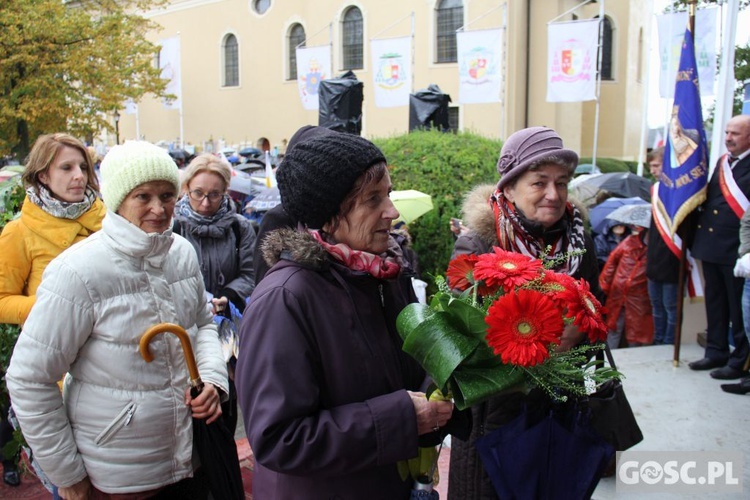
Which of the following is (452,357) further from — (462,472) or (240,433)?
(240,433)

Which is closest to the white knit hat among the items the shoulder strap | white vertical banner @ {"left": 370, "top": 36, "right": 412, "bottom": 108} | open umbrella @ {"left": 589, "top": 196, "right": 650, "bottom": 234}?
the shoulder strap

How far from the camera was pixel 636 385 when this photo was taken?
17.5 ft

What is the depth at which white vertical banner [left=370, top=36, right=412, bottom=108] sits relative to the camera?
20.4 m

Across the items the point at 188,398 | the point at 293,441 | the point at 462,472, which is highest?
the point at 293,441

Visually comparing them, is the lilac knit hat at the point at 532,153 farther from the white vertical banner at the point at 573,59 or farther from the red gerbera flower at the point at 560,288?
the white vertical banner at the point at 573,59

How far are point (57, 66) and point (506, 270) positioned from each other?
15103 mm

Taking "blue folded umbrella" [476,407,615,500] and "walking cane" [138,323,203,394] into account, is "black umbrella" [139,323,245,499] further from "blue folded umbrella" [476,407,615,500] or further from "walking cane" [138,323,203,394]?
"blue folded umbrella" [476,407,615,500]

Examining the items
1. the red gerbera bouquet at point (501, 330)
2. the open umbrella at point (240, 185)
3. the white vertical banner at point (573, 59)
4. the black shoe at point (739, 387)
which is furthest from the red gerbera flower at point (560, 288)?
the white vertical banner at point (573, 59)

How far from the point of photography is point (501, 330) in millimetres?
1760

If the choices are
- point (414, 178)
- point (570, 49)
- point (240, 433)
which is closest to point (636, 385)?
point (414, 178)

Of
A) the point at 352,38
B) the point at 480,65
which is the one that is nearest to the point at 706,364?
the point at 480,65

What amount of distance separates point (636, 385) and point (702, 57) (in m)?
11.4

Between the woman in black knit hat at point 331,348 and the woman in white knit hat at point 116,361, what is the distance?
597 millimetres

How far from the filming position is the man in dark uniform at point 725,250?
523 centimetres
